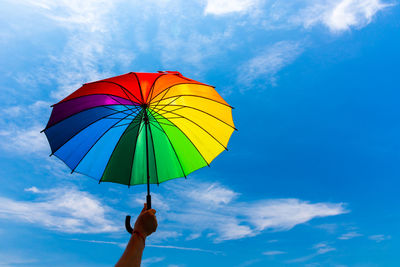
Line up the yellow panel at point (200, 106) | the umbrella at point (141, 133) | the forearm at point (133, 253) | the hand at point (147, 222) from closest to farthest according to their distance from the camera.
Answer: the forearm at point (133, 253)
the hand at point (147, 222)
the umbrella at point (141, 133)
the yellow panel at point (200, 106)

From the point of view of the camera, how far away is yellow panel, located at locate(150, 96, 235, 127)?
20.4 ft

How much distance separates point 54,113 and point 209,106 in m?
3.21

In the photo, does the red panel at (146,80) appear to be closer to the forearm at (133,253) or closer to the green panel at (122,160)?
the green panel at (122,160)

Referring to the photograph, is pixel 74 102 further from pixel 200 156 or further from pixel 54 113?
pixel 200 156

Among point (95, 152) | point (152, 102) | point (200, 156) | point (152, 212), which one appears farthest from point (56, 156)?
point (152, 212)

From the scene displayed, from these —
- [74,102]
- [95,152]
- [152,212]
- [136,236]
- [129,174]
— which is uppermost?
[74,102]

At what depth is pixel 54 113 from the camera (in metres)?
5.89

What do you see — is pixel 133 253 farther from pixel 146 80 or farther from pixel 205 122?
pixel 205 122

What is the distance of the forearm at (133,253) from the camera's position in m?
2.29

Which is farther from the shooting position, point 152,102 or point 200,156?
point 200,156

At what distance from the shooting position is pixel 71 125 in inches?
240

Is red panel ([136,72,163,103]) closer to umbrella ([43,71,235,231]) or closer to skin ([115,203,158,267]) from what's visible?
umbrella ([43,71,235,231])

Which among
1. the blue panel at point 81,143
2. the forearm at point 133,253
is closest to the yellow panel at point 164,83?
the blue panel at point 81,143

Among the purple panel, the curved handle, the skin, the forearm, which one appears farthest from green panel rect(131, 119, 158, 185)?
the forearm
